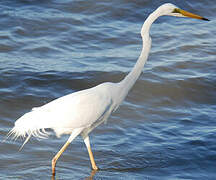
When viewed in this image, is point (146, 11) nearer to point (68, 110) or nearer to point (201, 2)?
point (201, 2)

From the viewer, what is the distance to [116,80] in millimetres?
8812

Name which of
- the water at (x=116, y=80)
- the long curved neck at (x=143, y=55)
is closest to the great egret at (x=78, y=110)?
the long curved neck at (x=143, y=55)

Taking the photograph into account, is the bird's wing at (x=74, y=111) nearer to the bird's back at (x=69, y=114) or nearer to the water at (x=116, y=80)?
the bird's back at (x=69, y=114)

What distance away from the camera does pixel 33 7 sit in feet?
36.4

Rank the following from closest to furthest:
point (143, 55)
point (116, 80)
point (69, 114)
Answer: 1. point (69, 114)
2. point (143, 55)
3. point (116, 80)

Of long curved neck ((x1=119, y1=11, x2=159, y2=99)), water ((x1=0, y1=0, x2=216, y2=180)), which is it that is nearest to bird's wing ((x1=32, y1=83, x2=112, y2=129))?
long curved neck ((x1=119, y1=11, x2=159, y2=99))

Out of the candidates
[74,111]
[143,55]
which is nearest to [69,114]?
[74,111]

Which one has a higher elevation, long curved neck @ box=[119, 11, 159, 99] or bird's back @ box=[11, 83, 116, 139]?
long curved neck @ box=[119, 11, 159, 99]

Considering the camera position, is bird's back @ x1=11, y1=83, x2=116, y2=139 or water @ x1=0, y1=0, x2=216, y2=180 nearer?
bird's back @ x1=11, y1=83, x2=116, y2=139

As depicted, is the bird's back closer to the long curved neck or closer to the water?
the long curved neck

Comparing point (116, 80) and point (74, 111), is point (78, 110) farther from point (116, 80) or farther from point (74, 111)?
point (116, 80)

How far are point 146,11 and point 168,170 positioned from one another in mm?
6114

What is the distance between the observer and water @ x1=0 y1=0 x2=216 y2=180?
20.7ft

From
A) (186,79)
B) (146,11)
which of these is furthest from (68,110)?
(146,11)
